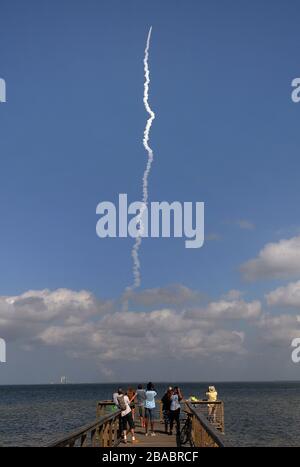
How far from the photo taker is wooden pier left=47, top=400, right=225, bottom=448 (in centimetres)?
880

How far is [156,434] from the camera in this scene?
63.0ft

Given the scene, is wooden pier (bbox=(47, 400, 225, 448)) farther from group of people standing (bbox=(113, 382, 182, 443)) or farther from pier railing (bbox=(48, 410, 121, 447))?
group of people standing (bbox=(113, 382, 182, 443))

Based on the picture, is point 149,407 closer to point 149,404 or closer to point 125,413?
point 149,404

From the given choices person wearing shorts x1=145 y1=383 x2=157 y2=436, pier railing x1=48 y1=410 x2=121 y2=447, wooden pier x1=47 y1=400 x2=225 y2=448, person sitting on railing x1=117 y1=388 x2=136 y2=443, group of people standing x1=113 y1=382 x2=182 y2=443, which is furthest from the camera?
person wearing shorts x1=145 y1=383 x2=157 y2=436

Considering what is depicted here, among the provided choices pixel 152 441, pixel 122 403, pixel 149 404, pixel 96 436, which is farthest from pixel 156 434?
pixel 96 436

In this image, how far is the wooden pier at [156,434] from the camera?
8805mm

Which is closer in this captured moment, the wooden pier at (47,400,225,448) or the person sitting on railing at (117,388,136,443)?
the wooden pier at (47,400,225,448)

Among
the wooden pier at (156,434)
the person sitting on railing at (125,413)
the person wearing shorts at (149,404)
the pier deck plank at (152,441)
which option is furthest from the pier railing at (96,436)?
the person wearing shorts at (149,404)

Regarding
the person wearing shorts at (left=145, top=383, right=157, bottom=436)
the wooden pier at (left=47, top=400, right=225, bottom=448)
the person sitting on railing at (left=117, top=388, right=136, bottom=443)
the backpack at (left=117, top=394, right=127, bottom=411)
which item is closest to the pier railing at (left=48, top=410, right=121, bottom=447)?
the wooden pier at (left=47, top=400, right=225, bottom=448)

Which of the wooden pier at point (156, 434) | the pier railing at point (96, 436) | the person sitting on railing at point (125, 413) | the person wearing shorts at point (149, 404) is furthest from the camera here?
the person wearing shorts at point (149, 404)

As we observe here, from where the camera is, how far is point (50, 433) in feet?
154

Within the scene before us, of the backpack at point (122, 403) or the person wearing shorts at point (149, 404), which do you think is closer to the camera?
the backpack at point (122, 403)

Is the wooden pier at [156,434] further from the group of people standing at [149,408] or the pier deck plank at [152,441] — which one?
the group of people standing at [149,408]
